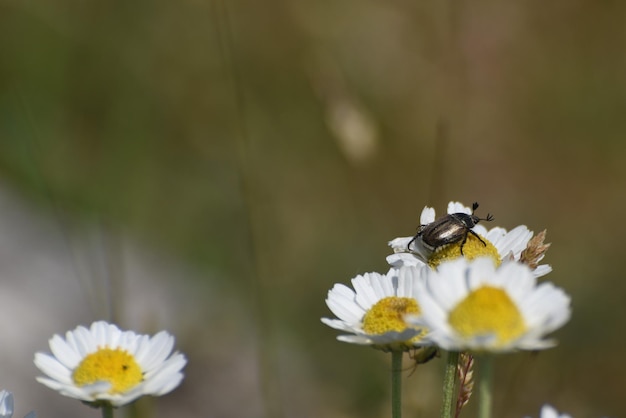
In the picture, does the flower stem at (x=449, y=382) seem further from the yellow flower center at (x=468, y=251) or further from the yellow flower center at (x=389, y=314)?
the yellow flower center at (x=468, y=251)

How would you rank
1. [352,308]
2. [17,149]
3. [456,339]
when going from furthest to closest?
[17,149] → [352,308] → [456,339]

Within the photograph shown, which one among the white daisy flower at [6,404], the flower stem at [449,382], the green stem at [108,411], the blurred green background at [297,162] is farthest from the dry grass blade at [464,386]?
the blurred green background at [297,162]

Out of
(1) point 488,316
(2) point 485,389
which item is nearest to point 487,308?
(1) point 488,316

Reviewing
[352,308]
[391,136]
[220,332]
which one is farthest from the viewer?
[391,136]

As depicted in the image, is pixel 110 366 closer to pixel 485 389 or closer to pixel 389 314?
pixel 389 314

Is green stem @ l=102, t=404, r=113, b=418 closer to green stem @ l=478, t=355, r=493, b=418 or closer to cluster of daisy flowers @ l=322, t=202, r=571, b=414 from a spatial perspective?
cluster of daisy flowers @ l=322, t=202, r=571, b=414

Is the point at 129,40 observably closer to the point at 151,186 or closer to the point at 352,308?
the point at 151,186

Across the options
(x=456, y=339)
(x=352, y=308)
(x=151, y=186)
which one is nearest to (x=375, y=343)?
→ (x=352, y=308)
